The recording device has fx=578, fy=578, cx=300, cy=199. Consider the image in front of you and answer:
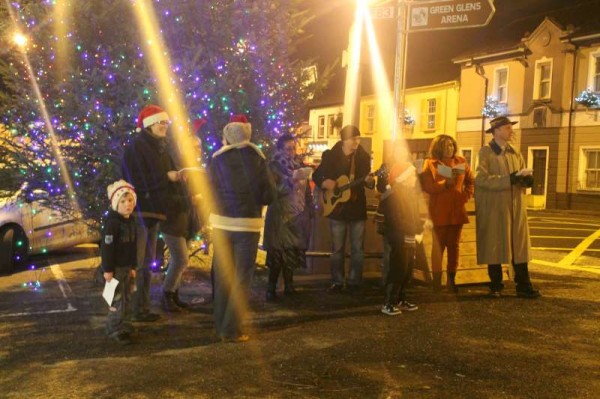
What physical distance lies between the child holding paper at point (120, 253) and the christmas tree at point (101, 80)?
152cm

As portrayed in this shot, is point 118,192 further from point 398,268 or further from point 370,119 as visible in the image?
point 370,119

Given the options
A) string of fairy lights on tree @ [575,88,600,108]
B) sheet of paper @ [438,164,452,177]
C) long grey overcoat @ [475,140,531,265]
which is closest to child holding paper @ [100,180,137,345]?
sheet of paper @ [438,164,452,177]

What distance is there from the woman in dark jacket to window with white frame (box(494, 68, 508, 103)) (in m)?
25.2

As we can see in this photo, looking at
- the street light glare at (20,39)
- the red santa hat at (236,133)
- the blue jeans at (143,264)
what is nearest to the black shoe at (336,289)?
the blue jeans at (143,264)

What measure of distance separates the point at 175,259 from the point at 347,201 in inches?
80.2

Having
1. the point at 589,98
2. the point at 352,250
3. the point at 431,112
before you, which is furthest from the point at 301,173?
the point at 431,112

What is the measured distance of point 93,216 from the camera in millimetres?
6438

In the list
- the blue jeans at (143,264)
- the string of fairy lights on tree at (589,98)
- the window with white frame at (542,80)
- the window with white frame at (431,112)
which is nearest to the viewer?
the blue jeans at (143,264)

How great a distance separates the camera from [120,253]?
4570 mm

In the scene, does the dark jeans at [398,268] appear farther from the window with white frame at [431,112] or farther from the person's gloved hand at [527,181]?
the window with white frame at [431,112]

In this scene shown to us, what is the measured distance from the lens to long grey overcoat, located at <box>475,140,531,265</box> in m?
6.23

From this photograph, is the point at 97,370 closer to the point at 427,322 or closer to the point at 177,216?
the point at 177,216

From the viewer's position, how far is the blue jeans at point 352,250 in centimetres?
652

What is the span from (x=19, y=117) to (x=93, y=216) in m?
1.33
